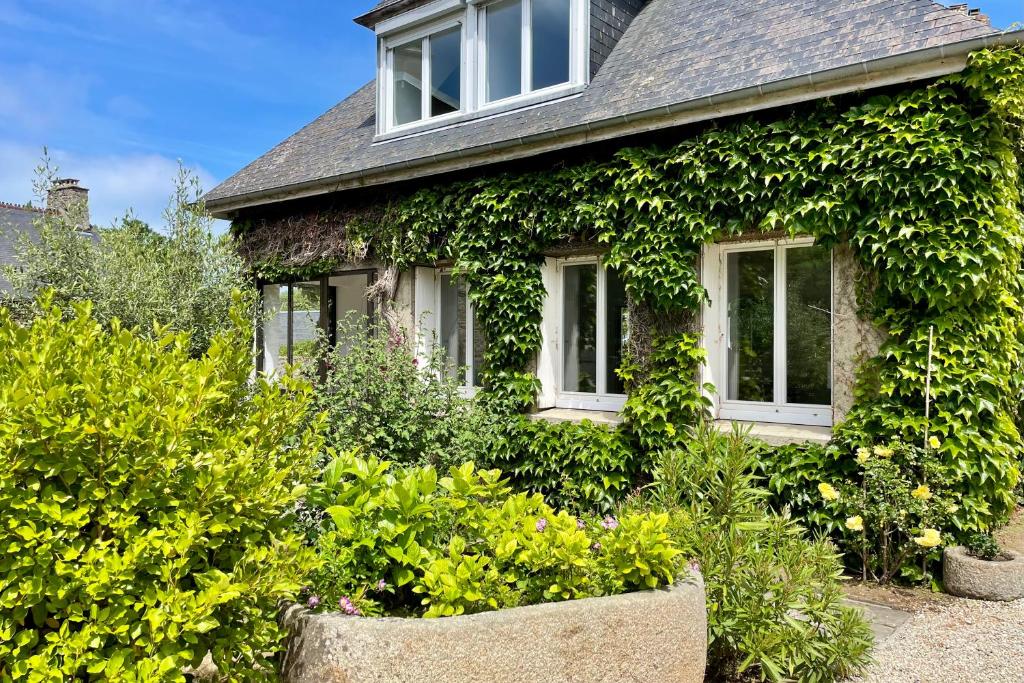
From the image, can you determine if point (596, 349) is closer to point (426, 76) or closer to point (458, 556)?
point (426, 76)

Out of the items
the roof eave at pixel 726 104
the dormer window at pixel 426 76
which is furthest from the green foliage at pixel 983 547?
the dormer window at pixel 426 76

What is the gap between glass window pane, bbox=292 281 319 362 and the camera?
1028 cm

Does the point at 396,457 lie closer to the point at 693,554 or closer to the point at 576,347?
the point at 576,347

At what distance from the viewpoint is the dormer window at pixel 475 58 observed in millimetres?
8508

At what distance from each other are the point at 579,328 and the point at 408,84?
4553mm

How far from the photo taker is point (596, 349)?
775 centimetres

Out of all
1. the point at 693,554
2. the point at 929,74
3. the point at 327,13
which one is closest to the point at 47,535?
the point at 693,554

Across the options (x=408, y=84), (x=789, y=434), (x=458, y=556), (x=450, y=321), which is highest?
(x=408, y=84)

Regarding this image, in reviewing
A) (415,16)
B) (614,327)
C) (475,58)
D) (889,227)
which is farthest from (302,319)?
(889,227)

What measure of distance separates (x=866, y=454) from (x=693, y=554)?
2.62 metres

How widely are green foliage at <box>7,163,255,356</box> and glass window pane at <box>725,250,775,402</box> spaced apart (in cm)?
607

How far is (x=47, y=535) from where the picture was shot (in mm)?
2520

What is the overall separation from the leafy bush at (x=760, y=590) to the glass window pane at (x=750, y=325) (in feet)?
9.03

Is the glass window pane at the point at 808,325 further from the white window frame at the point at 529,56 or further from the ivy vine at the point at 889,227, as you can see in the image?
the white window frame at the point at 529,56
